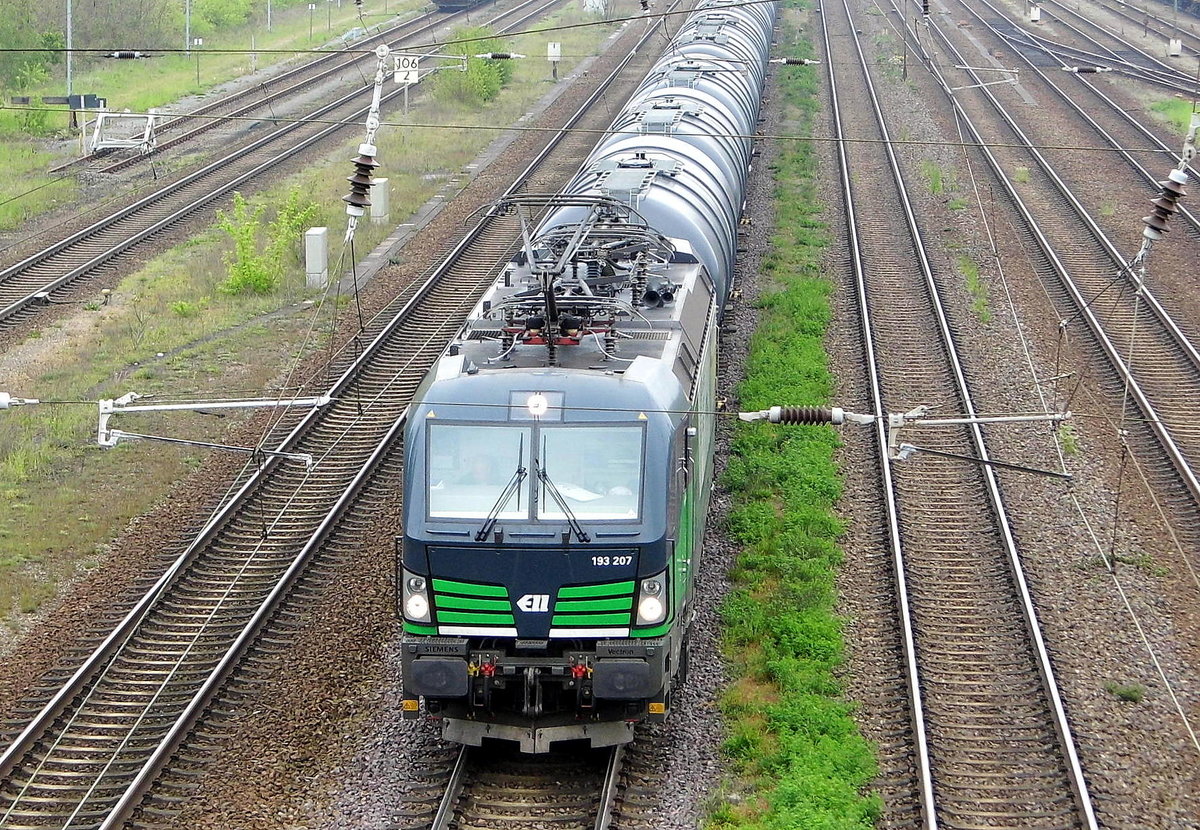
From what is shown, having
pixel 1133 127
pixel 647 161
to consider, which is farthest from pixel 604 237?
pixel 1133 127

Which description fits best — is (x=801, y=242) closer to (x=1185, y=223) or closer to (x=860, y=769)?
(x=1185, y=223)

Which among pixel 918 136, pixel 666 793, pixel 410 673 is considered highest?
pixel 918 136

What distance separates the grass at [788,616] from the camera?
12555mm

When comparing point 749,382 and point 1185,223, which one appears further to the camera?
point 1185,223

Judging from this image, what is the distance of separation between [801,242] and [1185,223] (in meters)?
8.97

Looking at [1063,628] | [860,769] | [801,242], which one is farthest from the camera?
[801,242]

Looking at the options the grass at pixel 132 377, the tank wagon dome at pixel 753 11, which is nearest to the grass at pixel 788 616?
the grass at pixel 132 377

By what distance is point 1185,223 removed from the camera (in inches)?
1281

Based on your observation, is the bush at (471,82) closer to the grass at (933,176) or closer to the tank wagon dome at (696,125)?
the grass at (933,176)

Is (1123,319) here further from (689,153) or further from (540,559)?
(540,559)

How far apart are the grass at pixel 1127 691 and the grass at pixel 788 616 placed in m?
2.69

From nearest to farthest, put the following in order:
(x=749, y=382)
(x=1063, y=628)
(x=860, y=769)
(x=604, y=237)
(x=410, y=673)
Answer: (x=410, y=673), (x=860, y=769), (x=1063, y=628), (x=604, y=237), (x=749, y=382)

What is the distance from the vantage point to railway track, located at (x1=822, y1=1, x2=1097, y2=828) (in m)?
12.7

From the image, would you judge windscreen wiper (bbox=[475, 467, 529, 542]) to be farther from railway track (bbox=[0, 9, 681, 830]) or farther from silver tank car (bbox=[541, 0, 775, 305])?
silver tank car (bbox=[541, 0, 775, 305])
